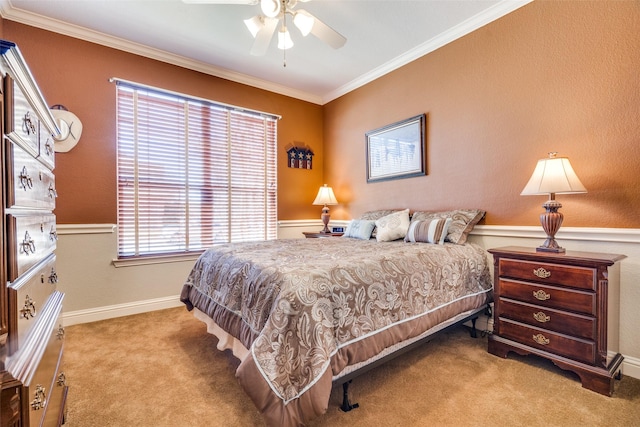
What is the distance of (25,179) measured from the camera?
916mm

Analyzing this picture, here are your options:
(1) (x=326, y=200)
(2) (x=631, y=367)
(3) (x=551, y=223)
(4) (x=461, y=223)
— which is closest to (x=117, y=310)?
(1) (x=326, y=200)

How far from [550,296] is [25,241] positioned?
102 inches

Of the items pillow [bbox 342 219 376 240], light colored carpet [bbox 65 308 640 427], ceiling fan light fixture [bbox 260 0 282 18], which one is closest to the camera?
light colored carpet [bbox 65 308 640 427]

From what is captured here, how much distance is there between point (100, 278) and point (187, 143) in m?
1.68

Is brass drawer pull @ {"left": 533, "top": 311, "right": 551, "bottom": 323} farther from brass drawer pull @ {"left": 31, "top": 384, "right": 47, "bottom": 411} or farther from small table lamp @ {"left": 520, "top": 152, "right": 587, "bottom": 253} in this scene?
brass drawer pull @ {"left": 31, "top": 384, "right": 47, "bottom": 411}

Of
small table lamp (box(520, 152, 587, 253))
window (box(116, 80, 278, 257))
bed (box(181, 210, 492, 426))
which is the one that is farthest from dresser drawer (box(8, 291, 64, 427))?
small table lamp (box(520, 152, 587, 253))

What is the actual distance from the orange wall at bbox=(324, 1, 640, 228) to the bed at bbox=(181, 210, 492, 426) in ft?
2.42

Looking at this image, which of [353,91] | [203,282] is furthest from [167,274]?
[353,91]

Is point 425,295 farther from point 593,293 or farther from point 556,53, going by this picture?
point 556,53

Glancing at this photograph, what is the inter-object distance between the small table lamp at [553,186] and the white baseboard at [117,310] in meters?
3.54

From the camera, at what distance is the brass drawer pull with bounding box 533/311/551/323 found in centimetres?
188

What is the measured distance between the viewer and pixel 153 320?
9.41 ft

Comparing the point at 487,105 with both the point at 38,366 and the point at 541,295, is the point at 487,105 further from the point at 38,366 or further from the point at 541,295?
the point at 38,366

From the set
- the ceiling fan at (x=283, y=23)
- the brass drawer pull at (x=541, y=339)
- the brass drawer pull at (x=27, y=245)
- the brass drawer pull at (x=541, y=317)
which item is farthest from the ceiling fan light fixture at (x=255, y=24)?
the brass drawer pull at (x=541, y=339)
